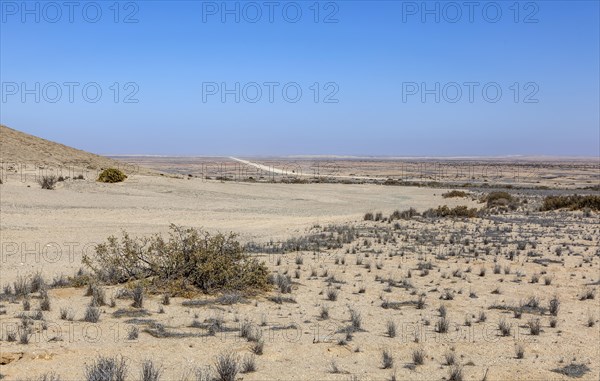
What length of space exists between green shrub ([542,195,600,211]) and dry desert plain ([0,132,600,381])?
13087 millimetres

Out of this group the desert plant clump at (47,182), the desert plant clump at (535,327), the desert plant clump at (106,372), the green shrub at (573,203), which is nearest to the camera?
the desert plant clump at (106,372)

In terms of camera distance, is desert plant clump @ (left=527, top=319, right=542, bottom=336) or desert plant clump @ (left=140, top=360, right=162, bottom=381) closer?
desert plant clump @ (left=140, top=360, right=162, bottom=381)

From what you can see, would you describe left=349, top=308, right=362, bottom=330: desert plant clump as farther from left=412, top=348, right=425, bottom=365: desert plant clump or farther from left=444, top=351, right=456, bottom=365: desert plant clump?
left=444, top=351, right=456, bottom=365: desert plant clump

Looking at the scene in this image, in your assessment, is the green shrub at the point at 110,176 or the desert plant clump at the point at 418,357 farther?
the green shrub at the point at 110,176

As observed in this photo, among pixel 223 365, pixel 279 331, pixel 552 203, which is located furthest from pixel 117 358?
pixel 552 203

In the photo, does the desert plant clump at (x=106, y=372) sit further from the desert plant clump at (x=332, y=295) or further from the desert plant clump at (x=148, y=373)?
the desert plant clump at (x=332, y=295)

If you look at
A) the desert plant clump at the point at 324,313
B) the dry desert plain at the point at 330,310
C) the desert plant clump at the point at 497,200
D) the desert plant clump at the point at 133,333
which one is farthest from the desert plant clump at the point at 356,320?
the desert plant clump at the point at 497,200

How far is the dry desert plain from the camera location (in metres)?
7.82

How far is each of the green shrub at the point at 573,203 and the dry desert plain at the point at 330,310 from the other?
1309 cm

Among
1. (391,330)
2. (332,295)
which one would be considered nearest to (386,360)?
(391,330)

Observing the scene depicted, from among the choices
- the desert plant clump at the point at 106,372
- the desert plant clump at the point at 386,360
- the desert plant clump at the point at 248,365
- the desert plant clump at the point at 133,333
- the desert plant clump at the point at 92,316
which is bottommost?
the desert plant clump at the point at 386,360

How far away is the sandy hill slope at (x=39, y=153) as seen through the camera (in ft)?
146

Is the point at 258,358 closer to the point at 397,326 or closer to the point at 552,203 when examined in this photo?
the point at 397,326

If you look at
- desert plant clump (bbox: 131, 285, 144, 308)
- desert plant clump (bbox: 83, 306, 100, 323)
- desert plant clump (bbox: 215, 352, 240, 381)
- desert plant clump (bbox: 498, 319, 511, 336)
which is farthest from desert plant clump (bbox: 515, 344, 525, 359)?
desert plant clump (bbox: 83, 306, 100, 323)
